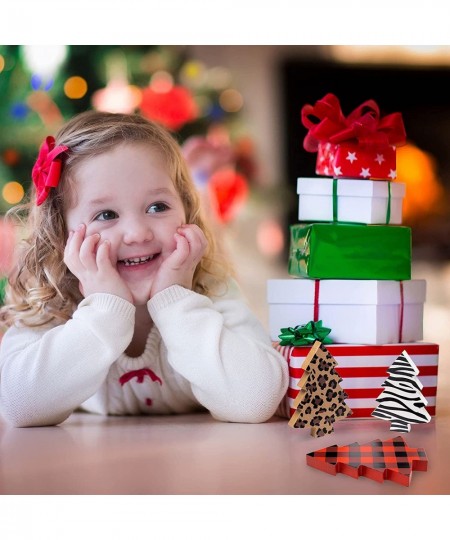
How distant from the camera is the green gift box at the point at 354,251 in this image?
4.63 feet

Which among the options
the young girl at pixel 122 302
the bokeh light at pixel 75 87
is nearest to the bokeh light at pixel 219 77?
the bokeh light at pixel 75 87

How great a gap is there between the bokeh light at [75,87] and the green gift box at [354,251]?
123 centimetres

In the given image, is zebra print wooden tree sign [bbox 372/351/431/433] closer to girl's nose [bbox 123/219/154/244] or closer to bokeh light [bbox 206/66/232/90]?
girl's nose [bbox 123/219/154/244]

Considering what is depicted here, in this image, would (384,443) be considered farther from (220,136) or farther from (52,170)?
(220,136)

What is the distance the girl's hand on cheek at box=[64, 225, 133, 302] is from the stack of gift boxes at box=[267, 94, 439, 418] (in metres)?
0.30

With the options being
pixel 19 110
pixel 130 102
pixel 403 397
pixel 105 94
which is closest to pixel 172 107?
pixel 130 102

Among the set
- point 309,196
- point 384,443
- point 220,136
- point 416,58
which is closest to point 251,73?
point 220,136

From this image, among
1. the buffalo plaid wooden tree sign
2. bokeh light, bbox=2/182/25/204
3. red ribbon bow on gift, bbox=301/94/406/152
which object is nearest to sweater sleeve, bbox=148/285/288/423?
the buffalo plaid wooden tree sign

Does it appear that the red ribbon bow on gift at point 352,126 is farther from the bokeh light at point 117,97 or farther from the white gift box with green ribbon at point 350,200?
the bokeh light at point 117,97

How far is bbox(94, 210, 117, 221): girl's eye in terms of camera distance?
1.40m

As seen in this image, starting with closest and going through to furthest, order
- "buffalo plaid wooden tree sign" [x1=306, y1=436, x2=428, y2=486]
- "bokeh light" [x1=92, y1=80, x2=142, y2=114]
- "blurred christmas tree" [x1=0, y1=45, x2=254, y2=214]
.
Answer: "buffalo plaid wooden tree sign" [x1=306, y1=436, x2=428, y2=486]
"blurred christmas tree" [x1=0, y1=45, x2=254, y2=214]
"bokeh light" [x1=92, y1=80, x2=142, y2=114]

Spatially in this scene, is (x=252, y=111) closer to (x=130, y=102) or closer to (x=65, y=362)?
(x=130, y=102)

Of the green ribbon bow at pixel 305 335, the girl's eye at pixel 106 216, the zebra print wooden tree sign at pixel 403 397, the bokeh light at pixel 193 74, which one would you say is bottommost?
the zebra print wooden tree sign at pixel 403 397

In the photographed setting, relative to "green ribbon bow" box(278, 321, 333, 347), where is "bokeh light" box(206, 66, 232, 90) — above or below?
above
